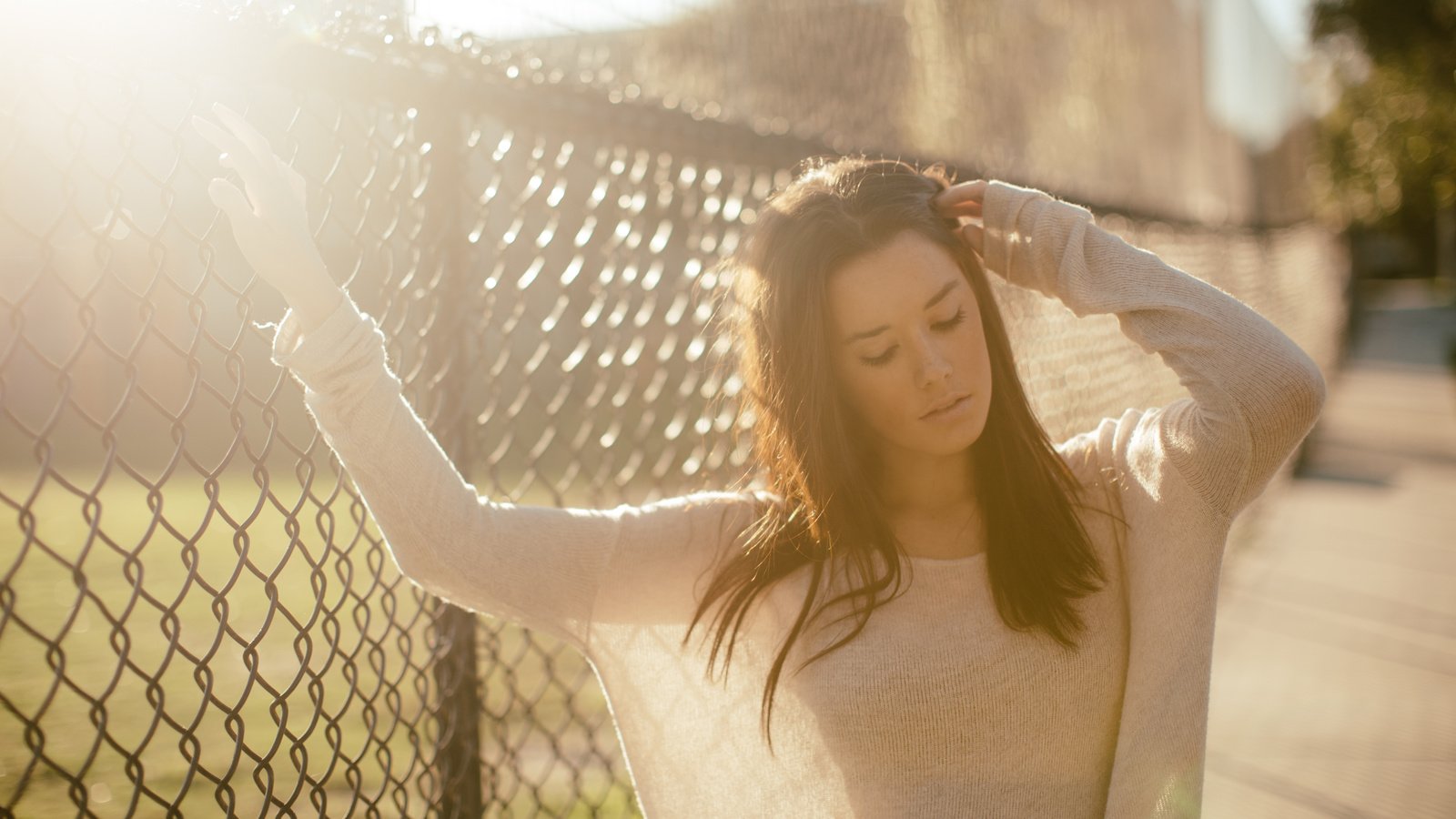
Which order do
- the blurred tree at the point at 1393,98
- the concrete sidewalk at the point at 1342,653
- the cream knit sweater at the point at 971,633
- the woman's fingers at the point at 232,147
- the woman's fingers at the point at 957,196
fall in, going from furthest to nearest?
the blurred tree at the point at 1393,98, the concrete sidewalk at the point at 1342,653, the woman's fingers at the point at 957,196, the cream knit sweater at the point at 971,633, the woman's fingers at the point at 232,147

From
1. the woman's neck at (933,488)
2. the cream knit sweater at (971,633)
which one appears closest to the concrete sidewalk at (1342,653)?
the cream knit sweater at (971,633)

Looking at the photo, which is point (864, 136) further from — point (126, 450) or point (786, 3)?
point (126, 450)

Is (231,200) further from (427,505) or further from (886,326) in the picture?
(886,326)

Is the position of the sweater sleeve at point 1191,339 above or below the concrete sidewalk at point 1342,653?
above

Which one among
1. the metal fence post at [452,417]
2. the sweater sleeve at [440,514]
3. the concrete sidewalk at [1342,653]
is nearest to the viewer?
the sweater sleeve at [440,514]

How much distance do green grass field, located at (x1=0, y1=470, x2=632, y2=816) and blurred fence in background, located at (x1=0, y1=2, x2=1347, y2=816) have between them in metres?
0.02

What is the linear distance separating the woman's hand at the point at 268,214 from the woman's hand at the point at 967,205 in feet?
3.79

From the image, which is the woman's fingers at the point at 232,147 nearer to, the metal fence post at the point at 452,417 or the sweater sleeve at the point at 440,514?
the sweater sleeve at the point at 440,514

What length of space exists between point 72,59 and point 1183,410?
1.77 meters

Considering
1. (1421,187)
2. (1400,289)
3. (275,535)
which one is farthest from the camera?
(1400,289)

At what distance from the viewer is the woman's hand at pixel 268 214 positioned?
1.51 m

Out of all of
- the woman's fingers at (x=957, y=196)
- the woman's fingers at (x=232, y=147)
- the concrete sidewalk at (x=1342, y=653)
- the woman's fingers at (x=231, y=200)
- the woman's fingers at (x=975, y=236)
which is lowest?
the concrete sidewalk at (x=1342, y=653)

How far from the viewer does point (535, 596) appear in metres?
1.96

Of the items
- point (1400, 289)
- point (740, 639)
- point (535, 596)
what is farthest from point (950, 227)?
point (1400, 289)
